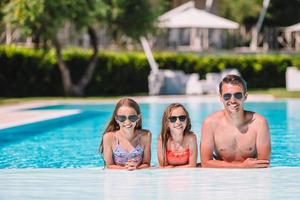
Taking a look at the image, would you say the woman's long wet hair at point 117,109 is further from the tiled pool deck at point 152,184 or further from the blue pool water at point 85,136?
the blue pool water at point 85,136

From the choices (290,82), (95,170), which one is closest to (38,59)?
(290,82)

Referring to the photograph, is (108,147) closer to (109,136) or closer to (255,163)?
(109,136)

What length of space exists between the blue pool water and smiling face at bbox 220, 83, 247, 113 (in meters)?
3.25

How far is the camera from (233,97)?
7.59m

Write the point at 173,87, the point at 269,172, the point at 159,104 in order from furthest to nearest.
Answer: the point at 173,87 < the point at 159,104 < the point at 269,172

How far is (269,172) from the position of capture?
295 inches

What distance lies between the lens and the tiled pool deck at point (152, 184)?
257 inches

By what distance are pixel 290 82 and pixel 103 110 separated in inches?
386

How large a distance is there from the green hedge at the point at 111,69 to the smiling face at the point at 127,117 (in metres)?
19.3

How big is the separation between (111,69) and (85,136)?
1354 cm

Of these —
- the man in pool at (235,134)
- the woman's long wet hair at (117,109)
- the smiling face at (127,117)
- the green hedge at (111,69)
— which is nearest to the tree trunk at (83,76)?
the green hedge at (111,69)

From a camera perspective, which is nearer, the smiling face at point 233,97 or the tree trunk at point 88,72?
the smiling face at point 233,97

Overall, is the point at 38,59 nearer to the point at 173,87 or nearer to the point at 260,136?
the point at 173,87

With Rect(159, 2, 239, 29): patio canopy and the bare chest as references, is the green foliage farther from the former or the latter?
the bare chest
